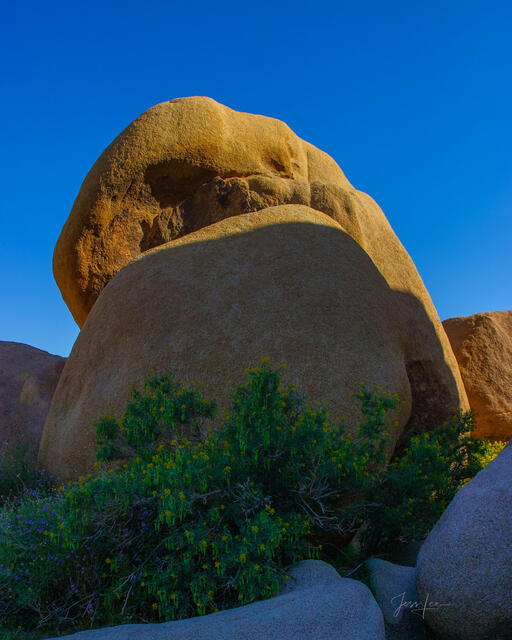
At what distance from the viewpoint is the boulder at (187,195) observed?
9.67 m

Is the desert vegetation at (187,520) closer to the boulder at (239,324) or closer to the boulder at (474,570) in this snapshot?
the boulder at (474,570)

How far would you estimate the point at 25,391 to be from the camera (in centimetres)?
1010

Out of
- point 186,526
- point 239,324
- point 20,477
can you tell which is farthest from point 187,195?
point 186,526

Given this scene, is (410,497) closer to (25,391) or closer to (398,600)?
(398,600)

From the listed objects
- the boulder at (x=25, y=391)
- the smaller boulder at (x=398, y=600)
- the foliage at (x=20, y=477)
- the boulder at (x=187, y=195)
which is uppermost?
the boulder at (x=187, y=195)

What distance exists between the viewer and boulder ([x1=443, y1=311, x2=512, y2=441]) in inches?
468

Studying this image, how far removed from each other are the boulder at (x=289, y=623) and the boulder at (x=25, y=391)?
20.9 feet

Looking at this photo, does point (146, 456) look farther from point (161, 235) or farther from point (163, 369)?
point (161, 235)

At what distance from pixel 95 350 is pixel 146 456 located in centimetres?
319

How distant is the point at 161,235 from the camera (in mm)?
10211

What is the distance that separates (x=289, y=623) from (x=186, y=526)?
1.17m

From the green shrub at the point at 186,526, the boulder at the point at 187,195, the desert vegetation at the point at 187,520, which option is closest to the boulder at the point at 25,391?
the boulder at the point at 187,195

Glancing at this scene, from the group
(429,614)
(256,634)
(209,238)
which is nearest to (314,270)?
(209,238)

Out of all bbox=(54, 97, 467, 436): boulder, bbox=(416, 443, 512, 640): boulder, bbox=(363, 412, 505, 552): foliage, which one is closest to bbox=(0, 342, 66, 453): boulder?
bbox=(54, 97, 467, 436): boulder
